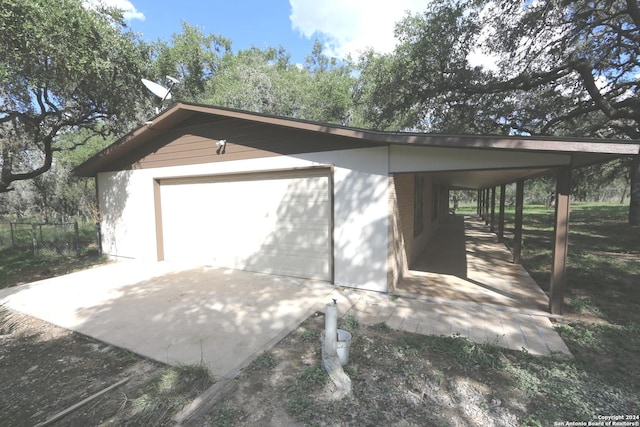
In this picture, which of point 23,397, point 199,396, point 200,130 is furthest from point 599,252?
point 23,397

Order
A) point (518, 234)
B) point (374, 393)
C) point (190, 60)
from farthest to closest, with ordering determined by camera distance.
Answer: point (190, 60)
point (518, 234)
point (374, 393)

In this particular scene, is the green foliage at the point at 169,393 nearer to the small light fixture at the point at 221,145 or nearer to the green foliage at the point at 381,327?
the green foliage at the point at 381,327

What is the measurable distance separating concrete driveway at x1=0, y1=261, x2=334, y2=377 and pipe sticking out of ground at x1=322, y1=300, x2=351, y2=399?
97cm

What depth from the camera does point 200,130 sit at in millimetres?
6824

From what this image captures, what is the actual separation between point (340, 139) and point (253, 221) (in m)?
2.71

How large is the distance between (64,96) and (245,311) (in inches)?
346

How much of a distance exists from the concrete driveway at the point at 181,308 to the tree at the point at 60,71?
4.42 metres

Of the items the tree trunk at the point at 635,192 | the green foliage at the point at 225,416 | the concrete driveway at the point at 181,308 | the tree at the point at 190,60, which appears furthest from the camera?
the tree at the point at 190,60

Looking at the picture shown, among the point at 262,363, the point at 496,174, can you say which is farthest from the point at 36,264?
the point at 496,174

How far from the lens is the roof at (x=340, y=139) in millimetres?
3395

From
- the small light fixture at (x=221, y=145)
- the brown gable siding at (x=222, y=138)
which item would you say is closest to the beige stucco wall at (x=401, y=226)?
the brown gable siding at (x=222, y=138)

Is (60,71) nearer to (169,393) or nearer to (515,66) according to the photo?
(169,393)

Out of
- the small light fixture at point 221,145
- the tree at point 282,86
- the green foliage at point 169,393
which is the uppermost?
the tree at point 282,86

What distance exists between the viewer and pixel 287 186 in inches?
237
